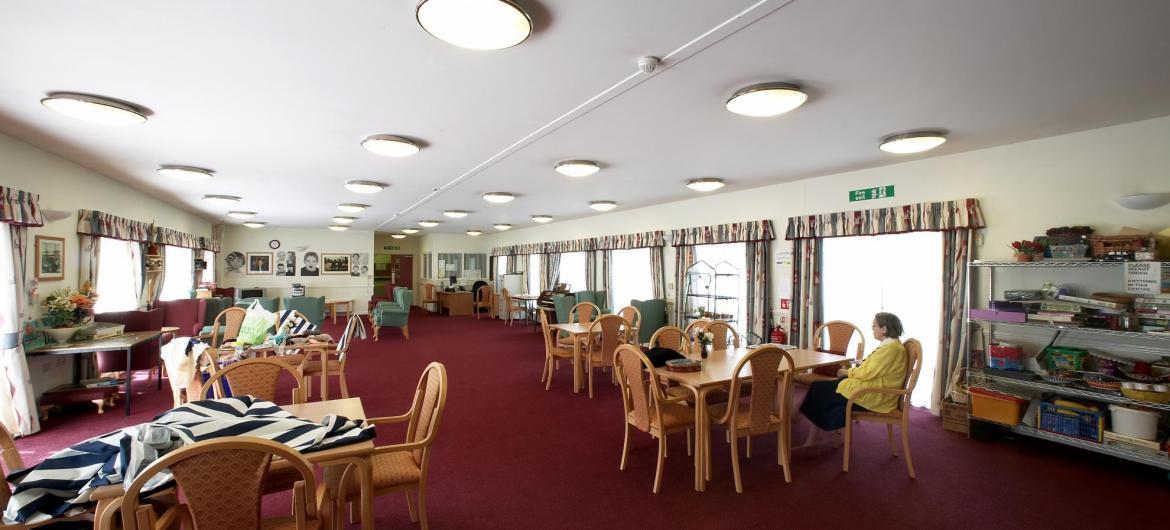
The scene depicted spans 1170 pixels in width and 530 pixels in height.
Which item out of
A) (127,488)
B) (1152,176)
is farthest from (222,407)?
(1152,176)

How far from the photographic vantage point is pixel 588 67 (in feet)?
8.43

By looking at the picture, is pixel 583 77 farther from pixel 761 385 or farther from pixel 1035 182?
pixel 1035 182

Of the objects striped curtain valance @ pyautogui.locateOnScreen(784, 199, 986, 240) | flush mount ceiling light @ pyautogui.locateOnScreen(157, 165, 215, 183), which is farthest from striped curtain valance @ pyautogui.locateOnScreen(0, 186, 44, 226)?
striped curtain valance @ pyautogui.locateOnScreen(784, 199, 986, 240)

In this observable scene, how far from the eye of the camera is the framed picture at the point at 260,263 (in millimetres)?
12508

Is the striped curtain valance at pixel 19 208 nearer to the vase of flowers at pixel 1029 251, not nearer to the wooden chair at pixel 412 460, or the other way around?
the wooden chair at pixel 412 460

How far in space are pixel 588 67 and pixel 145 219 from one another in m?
7.86

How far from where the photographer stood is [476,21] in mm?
1867

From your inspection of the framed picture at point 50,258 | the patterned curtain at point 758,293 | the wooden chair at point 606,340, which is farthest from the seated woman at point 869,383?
the framed picture at point 50,258

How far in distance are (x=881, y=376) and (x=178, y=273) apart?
37.1ft

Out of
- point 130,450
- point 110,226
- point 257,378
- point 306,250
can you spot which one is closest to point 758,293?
point 257,378

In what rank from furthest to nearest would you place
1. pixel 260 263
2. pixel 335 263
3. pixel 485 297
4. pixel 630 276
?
pixel 485 297
pixel 335 263
pixel 260 263
pixel 630 276

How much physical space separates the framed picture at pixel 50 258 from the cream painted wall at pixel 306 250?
7.67 metres

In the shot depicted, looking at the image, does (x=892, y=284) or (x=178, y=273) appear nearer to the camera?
(x=892, y=284)

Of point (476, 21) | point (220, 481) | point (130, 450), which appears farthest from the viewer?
point (476, 21)
